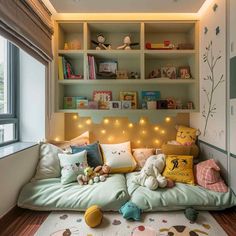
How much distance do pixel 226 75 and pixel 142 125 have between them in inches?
48.0

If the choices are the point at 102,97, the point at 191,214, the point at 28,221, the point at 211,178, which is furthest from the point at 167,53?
the point at 28,221

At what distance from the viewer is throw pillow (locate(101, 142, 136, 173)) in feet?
7.64

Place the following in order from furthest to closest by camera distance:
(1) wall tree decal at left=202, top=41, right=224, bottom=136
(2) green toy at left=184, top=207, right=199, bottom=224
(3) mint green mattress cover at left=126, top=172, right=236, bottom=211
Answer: (1) wall tree decal at left=202, top=41, right=224, bottom=136
(3) mint green mattress cover at left=126, top=172, right=236, bottom=211
(2) green toy at left=184, top=207, right=199, bottom=224

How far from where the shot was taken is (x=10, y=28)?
5.07 feet

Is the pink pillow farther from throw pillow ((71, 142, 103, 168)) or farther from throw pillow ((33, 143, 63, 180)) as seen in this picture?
throw pillow ((33, 143, 63, 180))

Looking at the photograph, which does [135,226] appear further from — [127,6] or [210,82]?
[127,6]

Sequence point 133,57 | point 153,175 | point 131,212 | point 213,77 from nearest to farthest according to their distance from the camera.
Answer: point 131,212 < point 153,175 < point 213,77 < point 133,57

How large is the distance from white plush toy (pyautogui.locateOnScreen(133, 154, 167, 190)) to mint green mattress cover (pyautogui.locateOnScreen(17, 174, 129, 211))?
0.19 meters

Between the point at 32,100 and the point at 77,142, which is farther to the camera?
the point at 77,142

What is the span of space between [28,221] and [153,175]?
1190 millimetres

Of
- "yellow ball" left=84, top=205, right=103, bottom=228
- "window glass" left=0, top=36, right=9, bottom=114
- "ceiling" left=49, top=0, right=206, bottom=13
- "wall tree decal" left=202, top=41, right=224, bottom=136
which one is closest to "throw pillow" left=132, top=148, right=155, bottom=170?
"wall tree decal" left=202, top=41, right=224, bottom=136

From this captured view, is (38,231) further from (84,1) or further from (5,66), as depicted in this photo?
(84,1)

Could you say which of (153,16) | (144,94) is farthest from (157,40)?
(144,94)

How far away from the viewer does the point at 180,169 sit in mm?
2086
